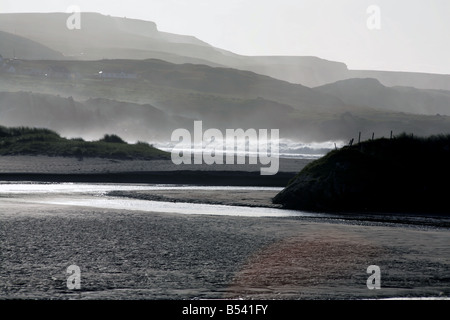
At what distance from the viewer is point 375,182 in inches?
1115

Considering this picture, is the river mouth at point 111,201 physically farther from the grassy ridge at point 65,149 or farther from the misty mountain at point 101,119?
the misty mountain at point 101,119

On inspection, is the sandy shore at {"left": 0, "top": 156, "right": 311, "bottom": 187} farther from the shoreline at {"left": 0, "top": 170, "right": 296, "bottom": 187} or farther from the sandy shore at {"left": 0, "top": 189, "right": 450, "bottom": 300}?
the sandy shore at {"left": 0, "top": 189, "right": 450, "bottom": 300}

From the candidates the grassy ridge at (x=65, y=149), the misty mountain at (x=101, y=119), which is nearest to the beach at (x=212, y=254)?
Answer: the grassy ridge at (x=65, y=149)

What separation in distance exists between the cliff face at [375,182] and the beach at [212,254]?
3109 millimetres

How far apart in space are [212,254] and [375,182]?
14.3m

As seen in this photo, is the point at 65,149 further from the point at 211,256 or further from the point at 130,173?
the point at 211,256

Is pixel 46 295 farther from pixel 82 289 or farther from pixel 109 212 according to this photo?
pixel 109 212

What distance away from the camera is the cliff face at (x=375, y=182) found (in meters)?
27.8

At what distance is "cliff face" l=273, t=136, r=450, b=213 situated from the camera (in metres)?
27.8

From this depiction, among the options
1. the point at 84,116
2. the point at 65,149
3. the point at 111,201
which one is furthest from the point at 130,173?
the point at 84,116

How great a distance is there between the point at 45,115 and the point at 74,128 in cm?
1220

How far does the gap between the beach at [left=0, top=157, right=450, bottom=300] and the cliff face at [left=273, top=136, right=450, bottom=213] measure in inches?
122

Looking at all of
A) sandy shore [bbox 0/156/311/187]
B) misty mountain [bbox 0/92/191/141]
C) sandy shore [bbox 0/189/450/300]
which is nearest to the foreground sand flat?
sandy shore [bbox 0/189/450/300]
